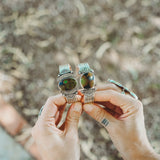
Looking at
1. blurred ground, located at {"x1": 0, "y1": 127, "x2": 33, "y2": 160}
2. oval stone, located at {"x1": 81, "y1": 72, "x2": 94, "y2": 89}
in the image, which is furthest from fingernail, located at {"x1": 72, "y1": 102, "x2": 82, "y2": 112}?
blurred ground, located at {"x1": 0, "y1": 127, "x2": 33, "y2": 160}

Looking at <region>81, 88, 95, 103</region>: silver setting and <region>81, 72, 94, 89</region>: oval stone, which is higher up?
<region>81, 72, 94, 89</region>: oval stone

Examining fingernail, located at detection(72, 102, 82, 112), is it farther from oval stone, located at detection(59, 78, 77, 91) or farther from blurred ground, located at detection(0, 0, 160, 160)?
blurred ground, located at detection(0, 0, 160, 160)

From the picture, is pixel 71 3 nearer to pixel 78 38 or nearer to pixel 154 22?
pixel 78 38

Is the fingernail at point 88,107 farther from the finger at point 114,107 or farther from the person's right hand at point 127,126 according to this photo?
the finger at point 114,107

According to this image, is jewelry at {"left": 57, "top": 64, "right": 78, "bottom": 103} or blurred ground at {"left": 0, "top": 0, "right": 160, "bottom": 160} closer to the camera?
jewelry at {"left": 57, "top": 64, "right": 78, "bottom": 103}

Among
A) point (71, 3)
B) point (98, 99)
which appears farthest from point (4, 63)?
point (98, 99)

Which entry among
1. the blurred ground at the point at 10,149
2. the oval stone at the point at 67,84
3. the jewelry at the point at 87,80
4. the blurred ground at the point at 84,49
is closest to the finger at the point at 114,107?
the jewelry at the point at 87,80

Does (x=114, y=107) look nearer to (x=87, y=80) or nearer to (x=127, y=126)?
(x=127, y=126)
